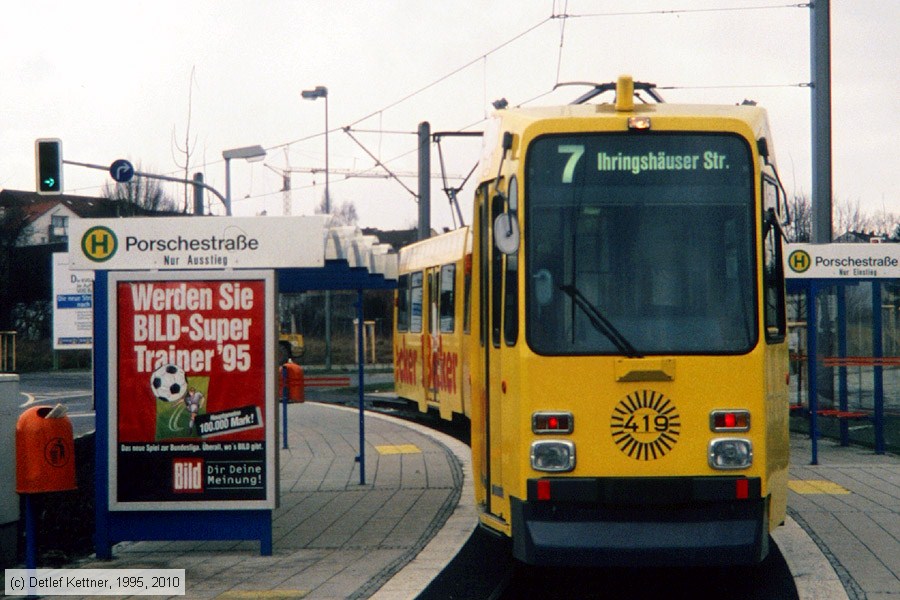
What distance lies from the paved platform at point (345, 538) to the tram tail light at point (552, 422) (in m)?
1.27

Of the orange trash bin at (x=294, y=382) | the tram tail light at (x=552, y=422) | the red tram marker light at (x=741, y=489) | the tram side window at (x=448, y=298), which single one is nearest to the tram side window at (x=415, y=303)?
the tram side window at (x=448, y=298)

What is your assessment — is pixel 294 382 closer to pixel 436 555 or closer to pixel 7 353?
pixel 436 555

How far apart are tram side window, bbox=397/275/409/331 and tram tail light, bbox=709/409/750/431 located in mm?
16730

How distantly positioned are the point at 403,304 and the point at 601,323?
56.4 feet

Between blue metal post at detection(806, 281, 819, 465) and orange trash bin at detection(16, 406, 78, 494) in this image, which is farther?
blue metal post at detection(806, 281, 819, 465)

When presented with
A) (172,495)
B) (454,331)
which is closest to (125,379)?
(172,495)

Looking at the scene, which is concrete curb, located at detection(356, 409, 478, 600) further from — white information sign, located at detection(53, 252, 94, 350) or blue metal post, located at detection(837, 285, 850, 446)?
white information sign, located at detection(53, 252, 94, 350)

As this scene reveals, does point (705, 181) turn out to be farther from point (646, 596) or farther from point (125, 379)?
point (125, 379)

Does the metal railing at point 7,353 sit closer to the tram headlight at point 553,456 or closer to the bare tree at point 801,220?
the bare tree at point 801,220

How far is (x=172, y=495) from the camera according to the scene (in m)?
9.21

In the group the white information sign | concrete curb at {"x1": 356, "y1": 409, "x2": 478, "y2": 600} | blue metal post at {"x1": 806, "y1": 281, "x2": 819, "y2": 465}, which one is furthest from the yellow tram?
the white information sign

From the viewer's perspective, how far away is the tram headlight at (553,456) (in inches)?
297

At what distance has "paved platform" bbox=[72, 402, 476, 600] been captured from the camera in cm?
814

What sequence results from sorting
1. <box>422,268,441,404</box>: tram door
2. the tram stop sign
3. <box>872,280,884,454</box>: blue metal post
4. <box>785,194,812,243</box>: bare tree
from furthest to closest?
<box>785,194,812,243</box>: bare tree
the tram stop sign
<box>422,268,441,404</box>: tram door
<box>872,280,884,454</box>: blue metal post
